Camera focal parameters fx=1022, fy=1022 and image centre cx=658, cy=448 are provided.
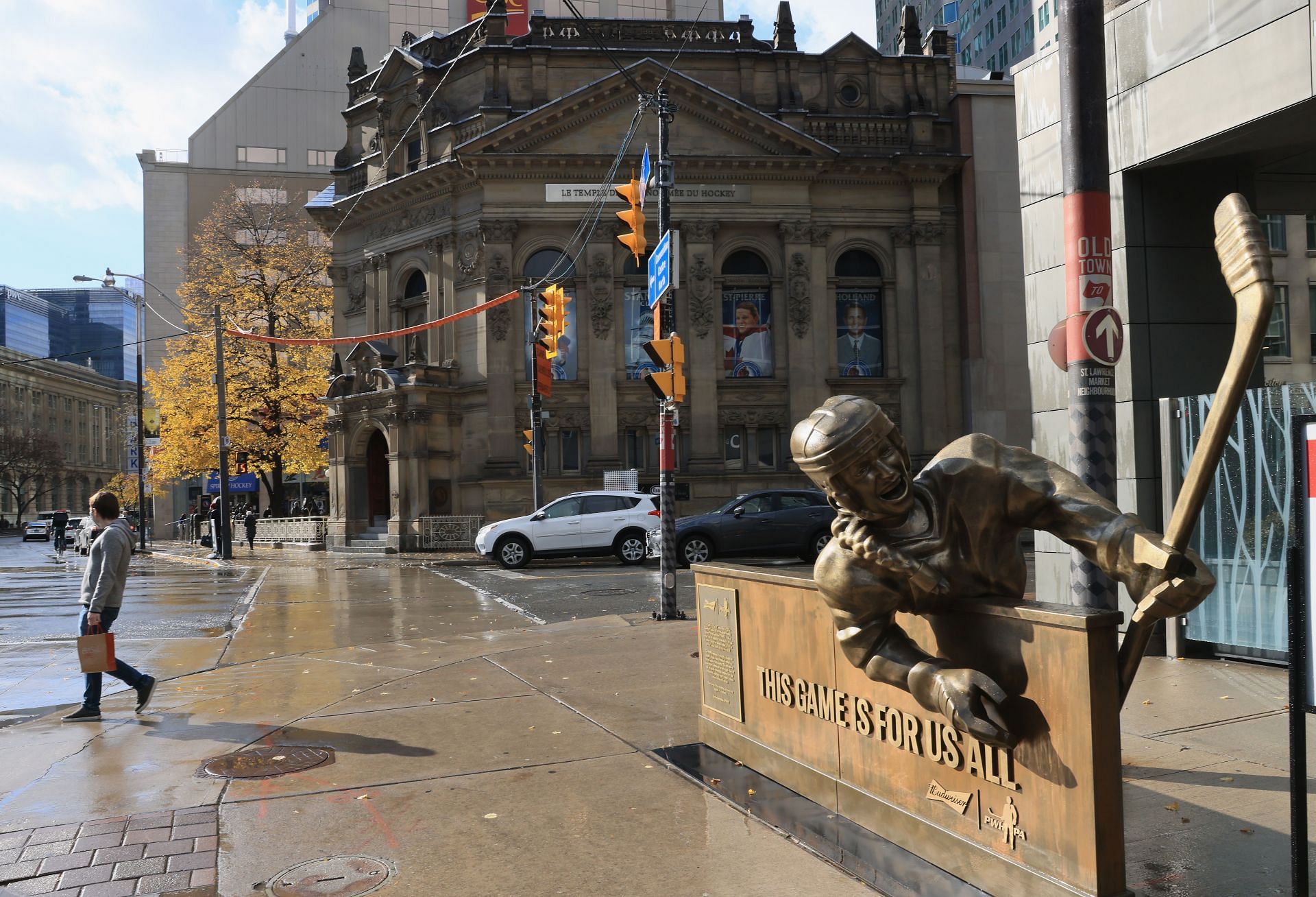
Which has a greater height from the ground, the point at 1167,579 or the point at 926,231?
the point at 926,231

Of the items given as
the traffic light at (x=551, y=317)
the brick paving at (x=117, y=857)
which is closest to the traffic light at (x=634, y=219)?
the traffic light at (x=551, y=317)

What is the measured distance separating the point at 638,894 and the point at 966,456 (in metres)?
2.02

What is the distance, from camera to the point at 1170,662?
7.80 m

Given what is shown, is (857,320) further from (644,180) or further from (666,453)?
(666,453)

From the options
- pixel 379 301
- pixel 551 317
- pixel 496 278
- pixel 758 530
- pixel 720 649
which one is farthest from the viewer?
pixel 379 301

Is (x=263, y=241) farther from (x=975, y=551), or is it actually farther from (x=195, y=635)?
(x=975, y=551)

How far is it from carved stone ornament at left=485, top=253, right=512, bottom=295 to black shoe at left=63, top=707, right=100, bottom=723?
2719 centimetres

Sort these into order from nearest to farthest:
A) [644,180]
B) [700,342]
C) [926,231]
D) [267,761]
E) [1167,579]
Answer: [1167,579]
[267,761]
[644,180]
[700,342]
[926,231]

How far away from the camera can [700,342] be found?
113ft

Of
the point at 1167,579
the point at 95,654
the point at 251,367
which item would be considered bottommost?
the point at 95,654

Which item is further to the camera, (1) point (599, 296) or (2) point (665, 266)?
(1) point (599, 296)

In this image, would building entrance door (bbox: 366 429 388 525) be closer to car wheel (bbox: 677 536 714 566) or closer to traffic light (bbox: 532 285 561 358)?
traffic light (bbox: 532 285 561 358)

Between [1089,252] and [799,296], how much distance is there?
98.8 ft

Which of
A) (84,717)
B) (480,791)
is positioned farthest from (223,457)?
(480,791)
